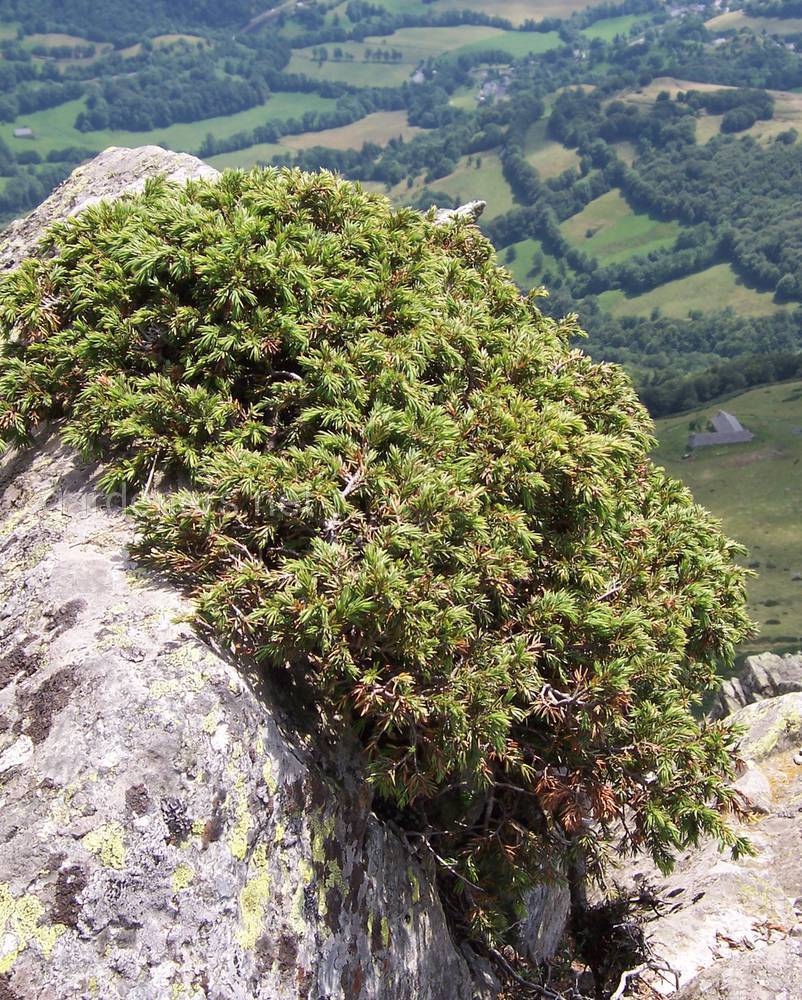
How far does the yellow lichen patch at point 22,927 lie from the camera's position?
659 centimetres

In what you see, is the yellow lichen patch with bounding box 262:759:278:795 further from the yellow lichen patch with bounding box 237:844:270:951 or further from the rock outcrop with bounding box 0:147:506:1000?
the yellow lichen patch with bounding box 237:844:270:951

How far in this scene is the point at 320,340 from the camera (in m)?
10.1

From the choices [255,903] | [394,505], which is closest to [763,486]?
[394,505]

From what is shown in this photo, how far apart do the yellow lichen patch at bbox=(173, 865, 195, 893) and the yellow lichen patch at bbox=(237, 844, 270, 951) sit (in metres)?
0.51

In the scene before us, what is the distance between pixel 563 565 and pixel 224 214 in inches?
215

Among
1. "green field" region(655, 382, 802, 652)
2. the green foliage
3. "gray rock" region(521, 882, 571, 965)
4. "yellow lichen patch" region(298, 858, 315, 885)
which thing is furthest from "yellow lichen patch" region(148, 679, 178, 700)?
"green field" region(655, 382, 802, 652)

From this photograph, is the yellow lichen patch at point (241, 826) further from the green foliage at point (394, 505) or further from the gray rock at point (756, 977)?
the gray rock at point (756, 977)

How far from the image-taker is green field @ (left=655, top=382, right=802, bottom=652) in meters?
118

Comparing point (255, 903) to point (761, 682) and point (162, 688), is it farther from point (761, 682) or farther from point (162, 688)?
point (761, 682)

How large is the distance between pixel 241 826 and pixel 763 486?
6408 inches

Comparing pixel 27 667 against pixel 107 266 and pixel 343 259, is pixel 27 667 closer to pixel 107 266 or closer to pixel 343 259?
pixel 107 266

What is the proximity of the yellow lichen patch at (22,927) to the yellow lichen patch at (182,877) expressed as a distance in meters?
0.85

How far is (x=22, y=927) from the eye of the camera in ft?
21.9

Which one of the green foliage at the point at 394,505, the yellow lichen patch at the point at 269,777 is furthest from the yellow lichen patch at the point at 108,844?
the green foliage at the point at 394,505
